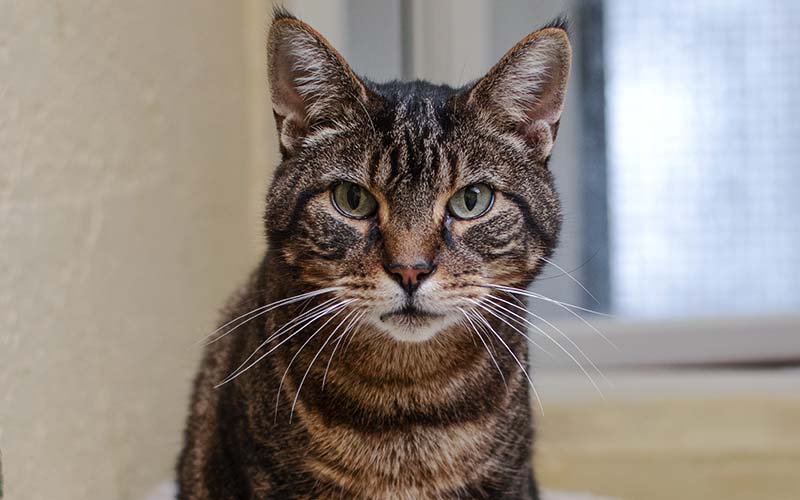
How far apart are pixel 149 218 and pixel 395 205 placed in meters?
0.68

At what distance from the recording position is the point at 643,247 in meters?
2.20

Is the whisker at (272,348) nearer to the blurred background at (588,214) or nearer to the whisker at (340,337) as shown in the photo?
the whisker at (340,337)

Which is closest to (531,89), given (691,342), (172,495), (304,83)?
(304,83)

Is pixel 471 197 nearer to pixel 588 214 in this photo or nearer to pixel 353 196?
pixel 353 196

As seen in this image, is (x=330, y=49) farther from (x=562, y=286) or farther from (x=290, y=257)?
(x=562, y=286)

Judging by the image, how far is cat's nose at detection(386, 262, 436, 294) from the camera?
1011 mm

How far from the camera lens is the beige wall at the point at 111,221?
1166 mm

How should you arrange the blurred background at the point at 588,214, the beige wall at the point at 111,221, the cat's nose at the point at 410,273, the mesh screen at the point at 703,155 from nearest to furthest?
the cat's nose at the point at 410,273 → the beige wall at the point at 111,221 → the blurred background at the point at 588,214 → the mesh screen at the point at 703,155

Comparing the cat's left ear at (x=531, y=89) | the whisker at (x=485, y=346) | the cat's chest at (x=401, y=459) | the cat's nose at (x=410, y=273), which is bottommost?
the cat's chest at (x=401, y=459)

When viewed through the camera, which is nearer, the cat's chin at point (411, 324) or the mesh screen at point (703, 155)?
the cat's chin at point (411, 324)

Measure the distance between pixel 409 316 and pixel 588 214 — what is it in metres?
1.22

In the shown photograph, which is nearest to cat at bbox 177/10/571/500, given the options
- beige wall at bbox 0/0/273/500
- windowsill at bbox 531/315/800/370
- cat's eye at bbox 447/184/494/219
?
cat's eye at bbox 447/184/494/219

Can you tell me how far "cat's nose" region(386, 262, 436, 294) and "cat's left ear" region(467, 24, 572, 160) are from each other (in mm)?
221

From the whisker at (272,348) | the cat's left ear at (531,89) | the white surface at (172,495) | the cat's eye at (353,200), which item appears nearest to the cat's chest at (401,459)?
the whisker at (272,348)
